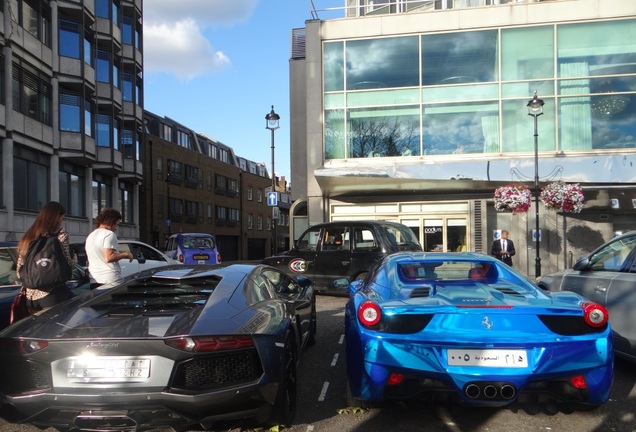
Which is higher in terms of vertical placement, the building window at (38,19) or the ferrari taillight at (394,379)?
Answer: the building window at (38,19)

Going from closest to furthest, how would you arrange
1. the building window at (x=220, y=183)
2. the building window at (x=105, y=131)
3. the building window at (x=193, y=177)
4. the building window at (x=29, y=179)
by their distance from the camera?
the building window at (x=29, y=179), the building window at (x=105, y=131), the building window at (x=193, y=177), the building window at (x=220, y=183)

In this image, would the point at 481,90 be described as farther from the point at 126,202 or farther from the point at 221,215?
the point at 221,215

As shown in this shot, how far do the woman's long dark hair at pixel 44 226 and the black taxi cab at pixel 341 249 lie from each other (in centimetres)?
625

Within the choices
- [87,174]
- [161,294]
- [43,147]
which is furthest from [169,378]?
[87,174]

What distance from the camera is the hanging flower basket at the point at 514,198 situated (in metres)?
16.1

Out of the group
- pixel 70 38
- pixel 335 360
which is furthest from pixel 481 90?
pixel 70 38

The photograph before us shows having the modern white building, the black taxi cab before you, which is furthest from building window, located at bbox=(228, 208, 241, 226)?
the black taxi cab

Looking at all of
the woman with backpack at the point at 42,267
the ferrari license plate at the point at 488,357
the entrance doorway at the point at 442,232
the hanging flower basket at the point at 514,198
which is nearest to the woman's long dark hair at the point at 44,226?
the woman with backpack at the point at 42,267

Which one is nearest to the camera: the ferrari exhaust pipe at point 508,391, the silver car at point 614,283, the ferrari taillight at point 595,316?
the ferrari exhaust pipe at point 508,391

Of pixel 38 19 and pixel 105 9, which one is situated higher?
pixel 105 9

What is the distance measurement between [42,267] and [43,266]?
1cm

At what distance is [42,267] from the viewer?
15.3 ft

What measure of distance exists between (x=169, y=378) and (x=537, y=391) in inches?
93.2

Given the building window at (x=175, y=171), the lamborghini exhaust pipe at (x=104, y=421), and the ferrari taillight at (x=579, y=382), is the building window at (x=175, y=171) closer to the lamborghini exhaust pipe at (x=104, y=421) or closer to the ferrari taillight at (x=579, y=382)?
the lamborghini exhaust pipe at (x=104, y=421)
